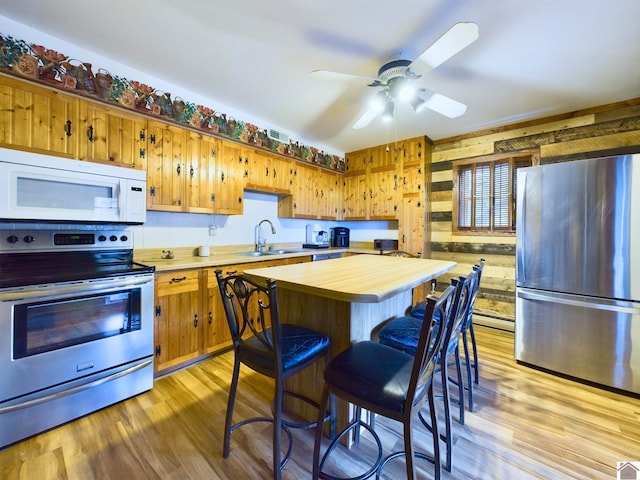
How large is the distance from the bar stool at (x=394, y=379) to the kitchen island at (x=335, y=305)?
0.74 feet

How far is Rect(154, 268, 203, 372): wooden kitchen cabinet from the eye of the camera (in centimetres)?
225

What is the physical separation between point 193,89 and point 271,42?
1.16m

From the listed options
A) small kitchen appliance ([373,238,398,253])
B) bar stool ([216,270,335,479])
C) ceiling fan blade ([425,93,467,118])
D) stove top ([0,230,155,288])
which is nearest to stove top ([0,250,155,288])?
stove top ([0,230,155,288])

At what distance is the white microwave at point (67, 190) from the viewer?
1708 millimetres

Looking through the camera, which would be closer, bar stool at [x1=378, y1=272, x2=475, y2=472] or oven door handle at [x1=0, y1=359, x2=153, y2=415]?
bar stool at [x1=378, y1=272, x2=475, y2=472]

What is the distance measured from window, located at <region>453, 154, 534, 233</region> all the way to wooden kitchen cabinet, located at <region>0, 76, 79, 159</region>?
424cm

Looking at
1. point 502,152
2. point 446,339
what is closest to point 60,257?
point 446,339

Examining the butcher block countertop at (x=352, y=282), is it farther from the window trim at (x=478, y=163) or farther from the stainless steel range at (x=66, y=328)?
the window trim at (x=478, y=163)

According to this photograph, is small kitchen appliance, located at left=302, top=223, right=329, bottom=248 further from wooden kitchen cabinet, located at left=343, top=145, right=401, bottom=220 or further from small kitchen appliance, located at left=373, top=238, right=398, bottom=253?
small kitchen appliance, located at left=373, top=238, right=398, bottom=253

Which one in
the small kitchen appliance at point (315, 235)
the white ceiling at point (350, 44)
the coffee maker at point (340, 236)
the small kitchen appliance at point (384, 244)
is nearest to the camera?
the white ceiling at point (350, 44)

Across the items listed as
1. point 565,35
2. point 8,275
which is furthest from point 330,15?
point 8,275

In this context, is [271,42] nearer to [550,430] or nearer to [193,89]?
[193,89]

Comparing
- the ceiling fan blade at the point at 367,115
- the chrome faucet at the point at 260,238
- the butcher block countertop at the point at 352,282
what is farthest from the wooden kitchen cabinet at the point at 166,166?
the ceiling fan blade at the point at 367,115

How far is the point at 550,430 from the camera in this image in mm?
1718
